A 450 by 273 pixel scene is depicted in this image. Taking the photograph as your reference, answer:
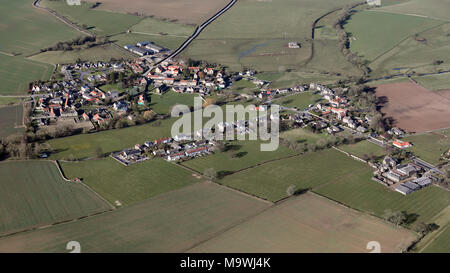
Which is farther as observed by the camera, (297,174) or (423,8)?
(423,8)

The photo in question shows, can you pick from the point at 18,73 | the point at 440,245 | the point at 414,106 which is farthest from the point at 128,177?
the point at 414,106

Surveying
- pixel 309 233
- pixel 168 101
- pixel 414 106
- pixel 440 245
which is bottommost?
pixel 440 245

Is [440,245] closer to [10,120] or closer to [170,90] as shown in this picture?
[170,90]

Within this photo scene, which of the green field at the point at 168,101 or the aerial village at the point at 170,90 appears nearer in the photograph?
the aerial village at the point at 170,90

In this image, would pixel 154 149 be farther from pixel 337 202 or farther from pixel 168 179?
pixel 337 202

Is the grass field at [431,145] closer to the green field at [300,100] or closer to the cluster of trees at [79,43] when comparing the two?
the green field at [300,100]

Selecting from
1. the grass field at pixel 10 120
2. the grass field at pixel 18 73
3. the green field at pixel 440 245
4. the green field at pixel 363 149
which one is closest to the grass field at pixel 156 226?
the green field at pixel 440 245
